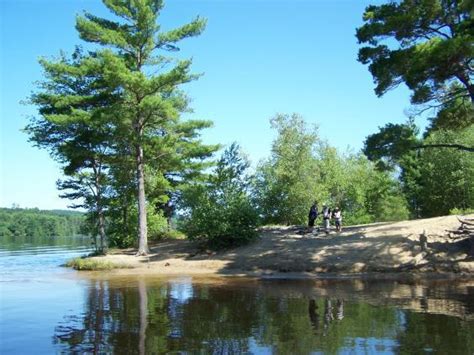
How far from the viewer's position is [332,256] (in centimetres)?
2325

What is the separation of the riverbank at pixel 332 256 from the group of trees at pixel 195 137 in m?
1.83

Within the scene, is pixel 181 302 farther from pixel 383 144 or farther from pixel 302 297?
pixel 383 144

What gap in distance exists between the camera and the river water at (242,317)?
991 cm

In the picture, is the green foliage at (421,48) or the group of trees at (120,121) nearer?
the green foliage at (421,48)

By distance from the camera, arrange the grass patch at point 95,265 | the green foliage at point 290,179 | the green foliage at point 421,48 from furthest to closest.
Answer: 1. the green foliage at point 290,179
2. the grass patch at point 95,265
3. the green foliage at point 421,48

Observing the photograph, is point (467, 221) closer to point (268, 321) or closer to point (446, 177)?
point (268, 321)

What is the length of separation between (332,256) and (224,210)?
22.3 feet

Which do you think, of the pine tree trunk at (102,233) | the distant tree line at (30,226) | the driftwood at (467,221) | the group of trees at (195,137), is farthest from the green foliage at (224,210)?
the distant tree line at (30,226)

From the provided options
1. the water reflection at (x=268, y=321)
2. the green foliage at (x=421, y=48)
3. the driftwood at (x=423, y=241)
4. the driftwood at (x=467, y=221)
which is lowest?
the water reflection at (x=268, y=321)

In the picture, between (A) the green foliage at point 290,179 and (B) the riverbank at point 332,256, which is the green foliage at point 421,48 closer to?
(B) the riverbank at point 332,256

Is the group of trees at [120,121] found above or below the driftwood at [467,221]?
above

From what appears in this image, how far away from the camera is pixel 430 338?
1008 cm

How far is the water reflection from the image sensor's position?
9.85 m

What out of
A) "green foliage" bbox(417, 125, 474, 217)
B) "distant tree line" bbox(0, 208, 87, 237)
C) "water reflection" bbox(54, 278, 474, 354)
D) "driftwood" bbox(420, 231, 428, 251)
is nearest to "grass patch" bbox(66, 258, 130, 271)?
"water reflection" bbox(54, 278, 474, 354)
